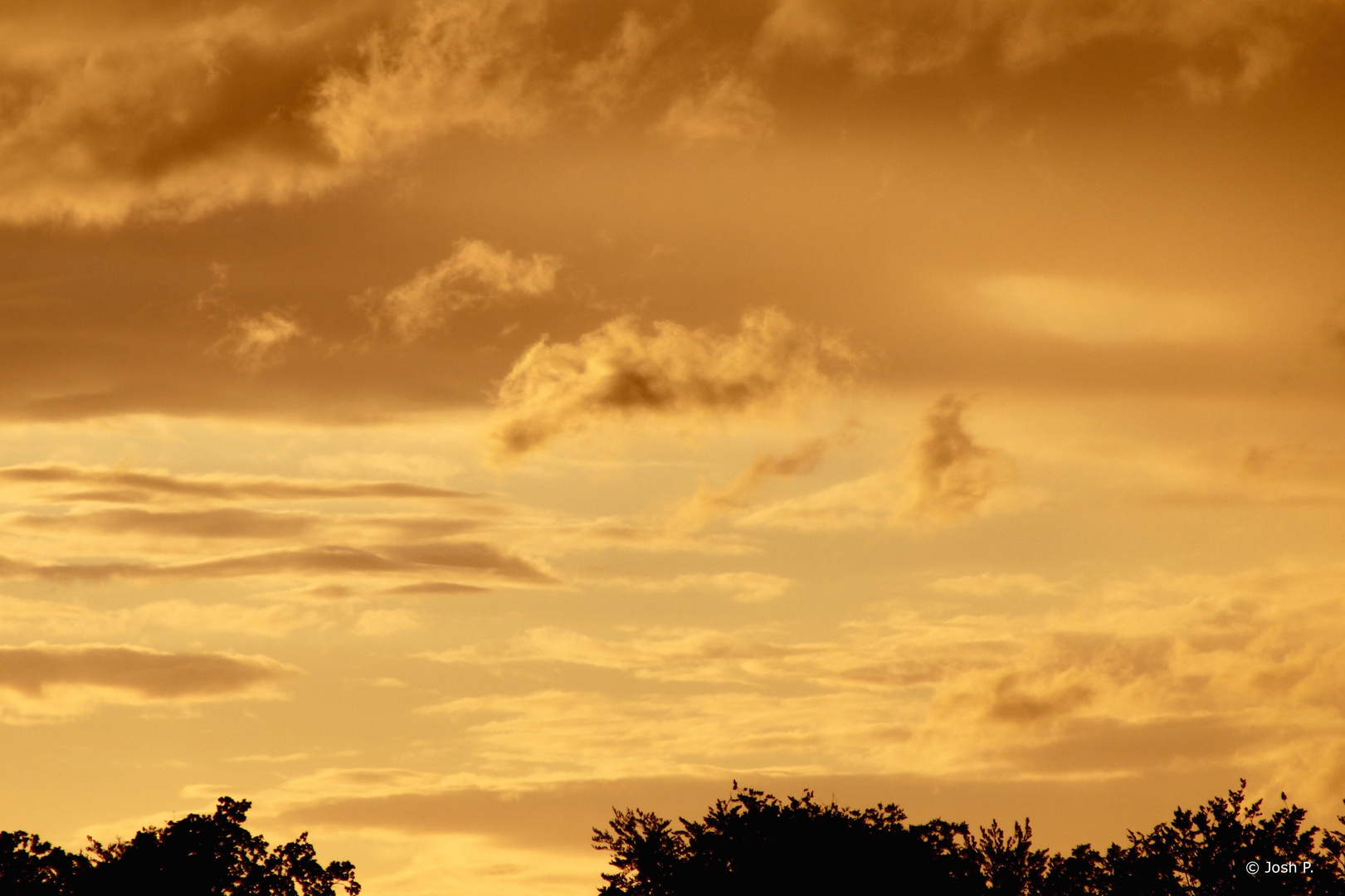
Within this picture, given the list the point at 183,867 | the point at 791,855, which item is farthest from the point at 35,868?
the point at 791,855

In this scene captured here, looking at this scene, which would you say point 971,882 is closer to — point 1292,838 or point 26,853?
point 1292,838

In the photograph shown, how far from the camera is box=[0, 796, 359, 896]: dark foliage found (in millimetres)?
100000

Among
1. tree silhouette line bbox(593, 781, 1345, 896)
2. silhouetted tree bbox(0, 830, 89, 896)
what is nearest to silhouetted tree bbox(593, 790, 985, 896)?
tree silhouette line bbox(593, 781, 1345, 896)

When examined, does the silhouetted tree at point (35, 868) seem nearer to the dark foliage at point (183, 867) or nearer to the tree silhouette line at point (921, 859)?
the dark foliage at point (183, 867)

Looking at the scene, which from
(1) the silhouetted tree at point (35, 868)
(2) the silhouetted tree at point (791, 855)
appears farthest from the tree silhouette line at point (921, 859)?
(1) the silhouetted tree at point (35, 868)

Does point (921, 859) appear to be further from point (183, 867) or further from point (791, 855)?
point (183, 867)

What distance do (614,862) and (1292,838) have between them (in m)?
36.5

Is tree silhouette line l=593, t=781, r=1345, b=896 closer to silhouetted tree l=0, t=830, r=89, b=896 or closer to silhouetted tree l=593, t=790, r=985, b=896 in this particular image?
silhouetted tree l=593, t=790, r=985, b=896

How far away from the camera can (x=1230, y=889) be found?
8538 cm

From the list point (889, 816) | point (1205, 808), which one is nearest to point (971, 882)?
point (889, 816)

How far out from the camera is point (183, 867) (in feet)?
329

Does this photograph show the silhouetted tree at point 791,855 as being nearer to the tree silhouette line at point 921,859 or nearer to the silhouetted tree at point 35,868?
the tree silhouette line at point 921,859

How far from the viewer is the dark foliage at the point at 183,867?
3937 inches

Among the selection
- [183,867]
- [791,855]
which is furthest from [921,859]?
[183,867]
